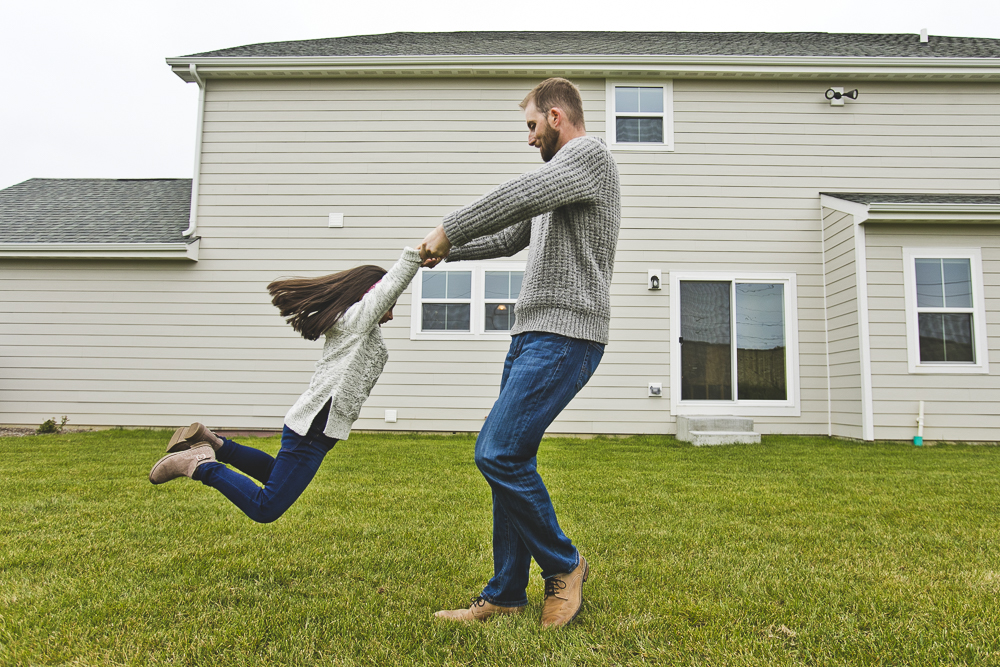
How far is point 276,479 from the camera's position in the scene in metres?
2.54

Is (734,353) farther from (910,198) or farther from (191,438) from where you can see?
(191,438)

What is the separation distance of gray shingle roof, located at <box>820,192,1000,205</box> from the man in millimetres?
7462

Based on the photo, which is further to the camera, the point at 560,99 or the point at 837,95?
the point at 837,95

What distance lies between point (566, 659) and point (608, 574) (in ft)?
2.85

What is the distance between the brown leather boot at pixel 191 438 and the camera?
8.53 feet

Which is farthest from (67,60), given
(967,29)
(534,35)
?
(967,29)

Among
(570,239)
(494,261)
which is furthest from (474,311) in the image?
(570,239)

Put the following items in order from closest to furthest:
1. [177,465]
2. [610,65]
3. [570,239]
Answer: [570,239]
[177,465]
[610,65]

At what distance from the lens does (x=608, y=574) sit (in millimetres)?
2787

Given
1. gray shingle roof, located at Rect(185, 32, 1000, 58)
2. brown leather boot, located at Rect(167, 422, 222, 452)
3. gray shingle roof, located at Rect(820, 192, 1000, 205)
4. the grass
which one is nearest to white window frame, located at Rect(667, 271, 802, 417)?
gray shingle roof, located at Rect(820, 192, 1000, 205)

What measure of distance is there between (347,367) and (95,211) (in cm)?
976

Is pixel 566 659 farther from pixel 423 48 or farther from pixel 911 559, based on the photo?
pixel 423 48

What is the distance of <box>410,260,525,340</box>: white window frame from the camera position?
9016 mm

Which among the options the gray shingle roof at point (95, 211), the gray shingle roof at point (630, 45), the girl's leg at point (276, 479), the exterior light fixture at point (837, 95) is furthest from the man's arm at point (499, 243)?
the exterior light fixture at point (837, 95)
